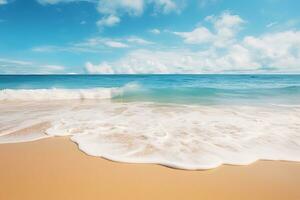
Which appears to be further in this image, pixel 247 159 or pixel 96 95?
pixel 96 95

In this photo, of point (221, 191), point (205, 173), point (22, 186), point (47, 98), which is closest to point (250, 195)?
point (221, 191)

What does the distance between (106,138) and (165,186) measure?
2.58 meters

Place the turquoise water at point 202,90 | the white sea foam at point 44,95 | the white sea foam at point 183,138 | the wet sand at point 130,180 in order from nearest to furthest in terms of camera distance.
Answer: the wet sand at point 130,180 → the white sea foam at point 183,138 → the turquoise water at point 202,90 → the white sea foam at point 44,95

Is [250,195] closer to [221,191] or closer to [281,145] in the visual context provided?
[221,191]

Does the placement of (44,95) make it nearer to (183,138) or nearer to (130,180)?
(183,138)

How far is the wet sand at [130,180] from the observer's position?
283 cm

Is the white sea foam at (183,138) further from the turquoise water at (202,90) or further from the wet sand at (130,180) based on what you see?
the turquoise water at (202,90)

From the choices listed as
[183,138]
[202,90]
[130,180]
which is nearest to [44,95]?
[183,138]

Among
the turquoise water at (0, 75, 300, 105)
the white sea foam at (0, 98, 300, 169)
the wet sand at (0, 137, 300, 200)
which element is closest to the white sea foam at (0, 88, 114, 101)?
the turquoise water at (0, 75, 300, 105)

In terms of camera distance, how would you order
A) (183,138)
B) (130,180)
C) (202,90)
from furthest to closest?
(202,90) → (183,138) → (130,180)

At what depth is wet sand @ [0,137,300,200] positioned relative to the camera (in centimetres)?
283

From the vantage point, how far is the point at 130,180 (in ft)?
10.5

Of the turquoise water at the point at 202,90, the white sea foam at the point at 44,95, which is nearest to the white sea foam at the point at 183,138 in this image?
the turquoise water at the point at 202,90

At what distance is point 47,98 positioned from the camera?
1689 cm
